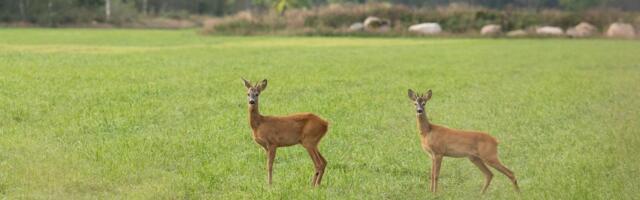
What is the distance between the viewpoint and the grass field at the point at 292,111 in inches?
433

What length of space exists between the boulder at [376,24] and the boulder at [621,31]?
15.1 m

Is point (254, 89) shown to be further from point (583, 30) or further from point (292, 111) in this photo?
point (583, 30)

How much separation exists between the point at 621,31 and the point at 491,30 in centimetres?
893

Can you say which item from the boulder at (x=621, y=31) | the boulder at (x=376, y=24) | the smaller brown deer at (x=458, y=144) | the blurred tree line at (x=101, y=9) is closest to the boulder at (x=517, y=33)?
the boulder at (x=621, y=31)

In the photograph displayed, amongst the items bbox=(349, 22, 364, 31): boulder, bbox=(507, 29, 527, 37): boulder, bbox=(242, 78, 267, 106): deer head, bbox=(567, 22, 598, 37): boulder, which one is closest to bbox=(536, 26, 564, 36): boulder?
bbox=(567, 22, 598, 37): boulder

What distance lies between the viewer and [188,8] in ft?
354

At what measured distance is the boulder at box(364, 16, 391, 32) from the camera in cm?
6769

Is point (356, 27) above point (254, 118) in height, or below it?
below

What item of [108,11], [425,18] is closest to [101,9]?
[108,11]

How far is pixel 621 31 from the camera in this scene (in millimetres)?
67188

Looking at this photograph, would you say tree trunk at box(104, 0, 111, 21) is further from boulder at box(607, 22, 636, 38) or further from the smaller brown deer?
the smaller brown deer

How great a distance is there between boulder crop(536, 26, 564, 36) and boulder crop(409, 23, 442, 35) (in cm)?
676

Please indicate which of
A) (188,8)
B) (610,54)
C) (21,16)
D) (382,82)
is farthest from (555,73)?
(188,8)

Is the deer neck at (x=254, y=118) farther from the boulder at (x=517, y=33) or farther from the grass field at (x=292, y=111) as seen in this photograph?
the boulder at (x=517, y=33)
